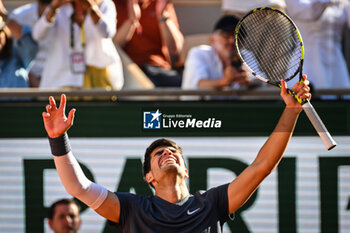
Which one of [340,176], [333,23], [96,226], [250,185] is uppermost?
[333,23]

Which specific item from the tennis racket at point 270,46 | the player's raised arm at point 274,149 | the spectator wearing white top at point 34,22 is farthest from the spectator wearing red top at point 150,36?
the player's raised arm at point 274,149

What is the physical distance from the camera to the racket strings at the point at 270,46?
3521 millimetres

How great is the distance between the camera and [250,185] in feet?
9.69

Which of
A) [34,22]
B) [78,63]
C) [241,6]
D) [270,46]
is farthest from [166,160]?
[34,22]

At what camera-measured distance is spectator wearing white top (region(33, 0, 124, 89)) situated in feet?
14.8

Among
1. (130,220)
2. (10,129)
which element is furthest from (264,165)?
(10,129)

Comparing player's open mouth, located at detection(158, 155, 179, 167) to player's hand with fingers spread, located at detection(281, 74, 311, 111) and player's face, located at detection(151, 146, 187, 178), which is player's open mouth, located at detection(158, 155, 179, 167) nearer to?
player's face, located at detection(151, 146, 187, 178)

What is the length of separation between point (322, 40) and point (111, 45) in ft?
4.91

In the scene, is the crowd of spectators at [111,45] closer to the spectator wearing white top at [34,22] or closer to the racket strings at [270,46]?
the spectator wearing white top at [34,22]

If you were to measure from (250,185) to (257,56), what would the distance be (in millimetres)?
876

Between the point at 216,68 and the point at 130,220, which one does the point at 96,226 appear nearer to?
the point at 130,220

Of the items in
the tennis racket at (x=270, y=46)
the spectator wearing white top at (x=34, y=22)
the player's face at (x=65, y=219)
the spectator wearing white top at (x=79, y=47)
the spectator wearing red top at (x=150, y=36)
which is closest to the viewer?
the tennis racket at (x=270, y=46)

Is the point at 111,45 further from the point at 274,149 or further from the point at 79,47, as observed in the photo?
the point at 274,149

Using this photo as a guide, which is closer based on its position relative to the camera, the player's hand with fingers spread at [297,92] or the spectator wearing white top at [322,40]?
the player's hand with fingers spread at [297,92]
